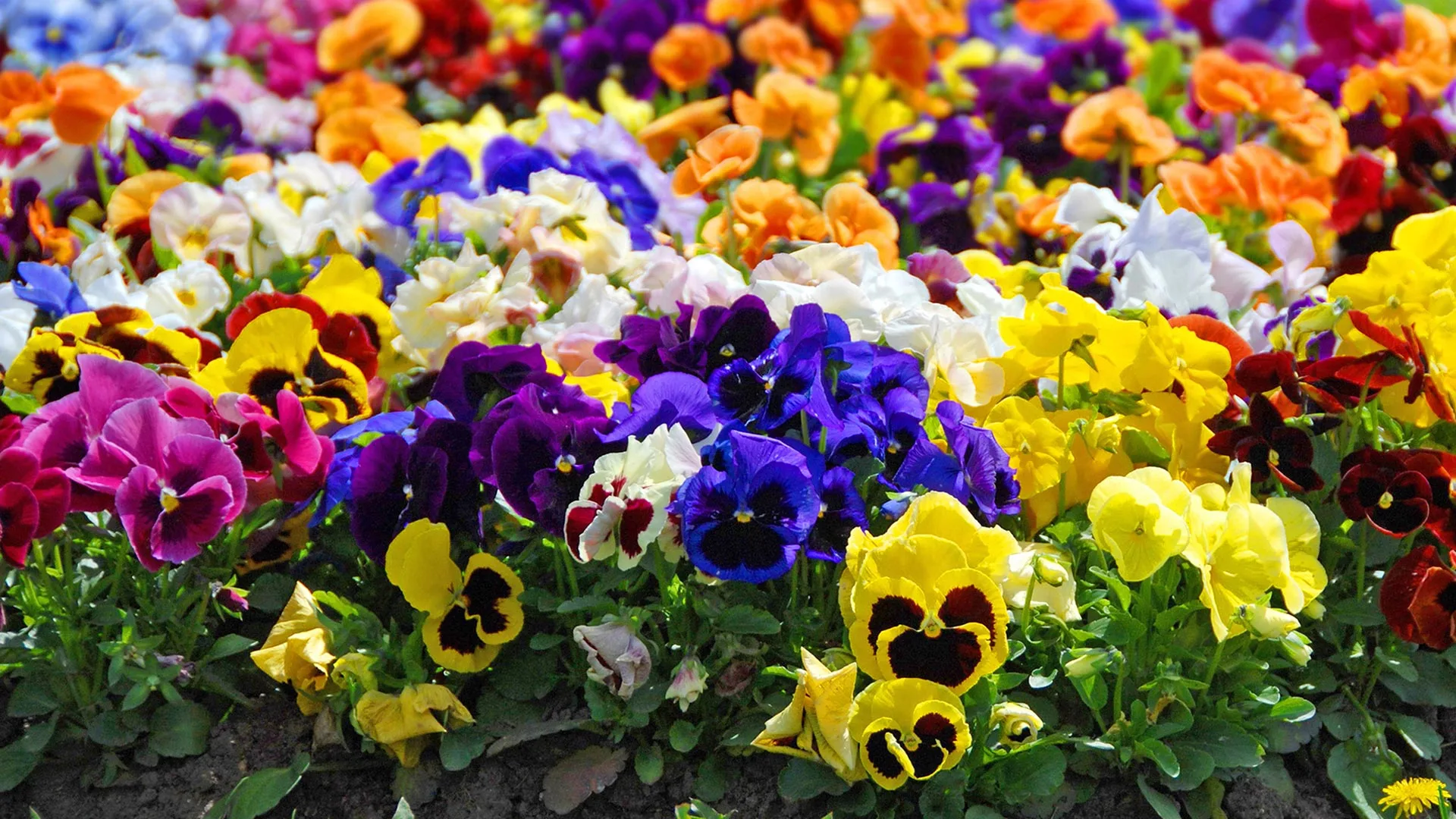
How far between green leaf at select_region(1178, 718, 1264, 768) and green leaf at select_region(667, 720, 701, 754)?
688 mm

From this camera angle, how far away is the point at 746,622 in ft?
6.75

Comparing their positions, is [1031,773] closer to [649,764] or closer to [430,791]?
[649,764]

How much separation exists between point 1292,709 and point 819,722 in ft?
2.19

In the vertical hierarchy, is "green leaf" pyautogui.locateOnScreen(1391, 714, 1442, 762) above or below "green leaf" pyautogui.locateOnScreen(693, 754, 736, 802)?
above

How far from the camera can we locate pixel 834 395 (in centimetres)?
214

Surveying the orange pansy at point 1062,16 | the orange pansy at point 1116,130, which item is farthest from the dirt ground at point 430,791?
the orange pansy at point 1062,16

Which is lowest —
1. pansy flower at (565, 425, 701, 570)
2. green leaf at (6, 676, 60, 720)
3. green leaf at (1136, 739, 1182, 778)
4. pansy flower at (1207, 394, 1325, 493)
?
green leaf at (6, 676, 60, 720)

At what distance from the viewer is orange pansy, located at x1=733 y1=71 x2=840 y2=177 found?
Result: 3518 millimetres

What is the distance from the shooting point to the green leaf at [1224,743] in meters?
2.04

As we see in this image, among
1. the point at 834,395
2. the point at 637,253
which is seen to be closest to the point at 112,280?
the point at 637,253

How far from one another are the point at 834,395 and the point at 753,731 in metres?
0.50

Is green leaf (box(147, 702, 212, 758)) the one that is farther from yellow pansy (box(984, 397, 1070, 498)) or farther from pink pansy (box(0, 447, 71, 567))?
yellow pansy (box(984, 397, 1070, 498))

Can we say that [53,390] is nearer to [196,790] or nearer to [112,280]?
[112,280]

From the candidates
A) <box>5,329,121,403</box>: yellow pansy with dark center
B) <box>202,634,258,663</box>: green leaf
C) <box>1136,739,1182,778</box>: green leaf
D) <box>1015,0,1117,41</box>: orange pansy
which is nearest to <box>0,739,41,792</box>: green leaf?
<box>202,634,258,663</box>: green leaf
